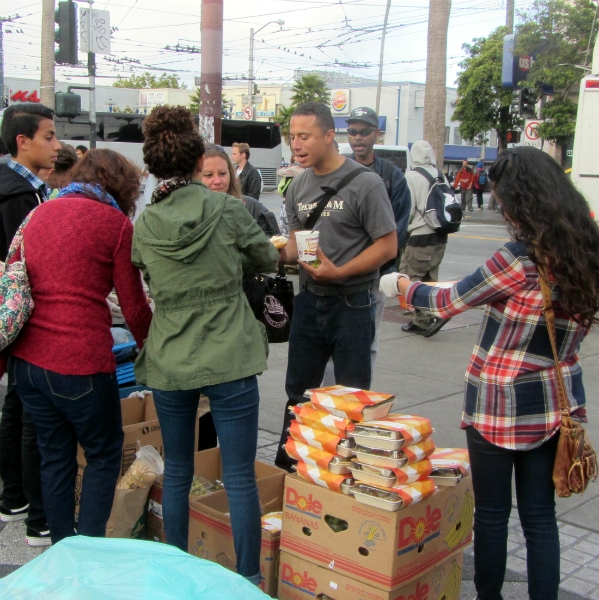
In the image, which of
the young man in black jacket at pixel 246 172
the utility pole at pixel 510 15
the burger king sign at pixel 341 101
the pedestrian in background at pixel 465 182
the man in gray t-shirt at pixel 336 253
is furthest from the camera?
the burger king sign at pixel 341 101

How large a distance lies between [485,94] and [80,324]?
29308 millimetres

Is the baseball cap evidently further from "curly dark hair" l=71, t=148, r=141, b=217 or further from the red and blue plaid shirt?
the red and blue plaid shirt

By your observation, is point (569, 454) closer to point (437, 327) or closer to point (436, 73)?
point (437, 327)

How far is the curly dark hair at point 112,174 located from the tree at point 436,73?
1048 centimetres

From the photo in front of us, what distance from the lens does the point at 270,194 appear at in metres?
40.2

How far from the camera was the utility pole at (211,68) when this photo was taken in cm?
738

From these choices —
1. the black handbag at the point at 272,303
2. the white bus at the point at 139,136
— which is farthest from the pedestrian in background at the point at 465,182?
the black handbag at the point at 272,303

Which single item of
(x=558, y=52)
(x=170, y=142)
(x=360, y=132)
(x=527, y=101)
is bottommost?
(x=170, y=142)

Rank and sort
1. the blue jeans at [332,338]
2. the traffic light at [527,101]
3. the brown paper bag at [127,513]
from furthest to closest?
the traffic light at [527,101], the blue jeans at [332,338], the brown paper bag at [127,513]

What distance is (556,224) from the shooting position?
97.7 inches

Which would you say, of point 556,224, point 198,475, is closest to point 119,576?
point 556,224

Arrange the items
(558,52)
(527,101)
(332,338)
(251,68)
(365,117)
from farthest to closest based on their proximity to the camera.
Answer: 1. (251,68)
2. (558,52)
3. (527,101)
4. (365,117)
5. (332,338)

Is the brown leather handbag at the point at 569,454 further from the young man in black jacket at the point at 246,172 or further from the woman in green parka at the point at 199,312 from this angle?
the young man in black jacket at the point at 246,172

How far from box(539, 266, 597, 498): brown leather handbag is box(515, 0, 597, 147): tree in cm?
2167
